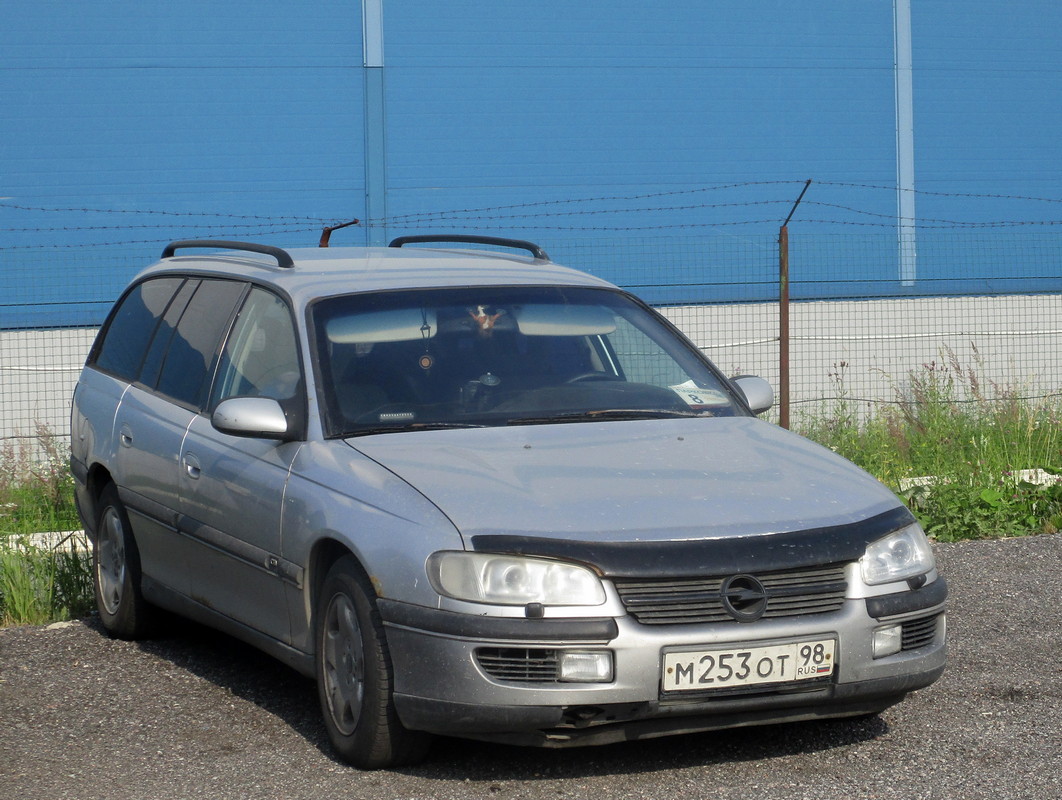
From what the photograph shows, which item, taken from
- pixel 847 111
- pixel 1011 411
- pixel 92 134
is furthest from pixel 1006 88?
pixel 92 134

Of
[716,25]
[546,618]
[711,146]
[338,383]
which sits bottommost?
[546,618]

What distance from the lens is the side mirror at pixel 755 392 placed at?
5723mm

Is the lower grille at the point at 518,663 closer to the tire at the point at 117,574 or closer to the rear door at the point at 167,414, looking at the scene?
the rear door at the point at 167,414

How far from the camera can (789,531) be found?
4.28 m

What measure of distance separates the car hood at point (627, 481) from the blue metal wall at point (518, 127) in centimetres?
1403

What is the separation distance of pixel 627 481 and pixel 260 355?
180 centimetres

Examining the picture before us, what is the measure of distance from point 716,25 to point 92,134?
8648 millimetres

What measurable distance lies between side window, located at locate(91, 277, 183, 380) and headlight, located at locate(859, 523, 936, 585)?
3621mm

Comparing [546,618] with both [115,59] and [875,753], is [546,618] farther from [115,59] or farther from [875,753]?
[115,59]

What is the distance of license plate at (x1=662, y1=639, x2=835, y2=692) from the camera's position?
408cm

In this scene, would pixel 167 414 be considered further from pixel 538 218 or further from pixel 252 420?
pixel 538 218

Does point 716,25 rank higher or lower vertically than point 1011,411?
higher

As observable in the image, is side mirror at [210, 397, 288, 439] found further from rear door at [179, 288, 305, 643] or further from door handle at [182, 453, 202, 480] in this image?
door handle at [182, 453, 202, 480]

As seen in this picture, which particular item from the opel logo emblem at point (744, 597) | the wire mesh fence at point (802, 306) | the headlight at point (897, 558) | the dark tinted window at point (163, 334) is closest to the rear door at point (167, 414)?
the dark tinted window at point (163, 334)
